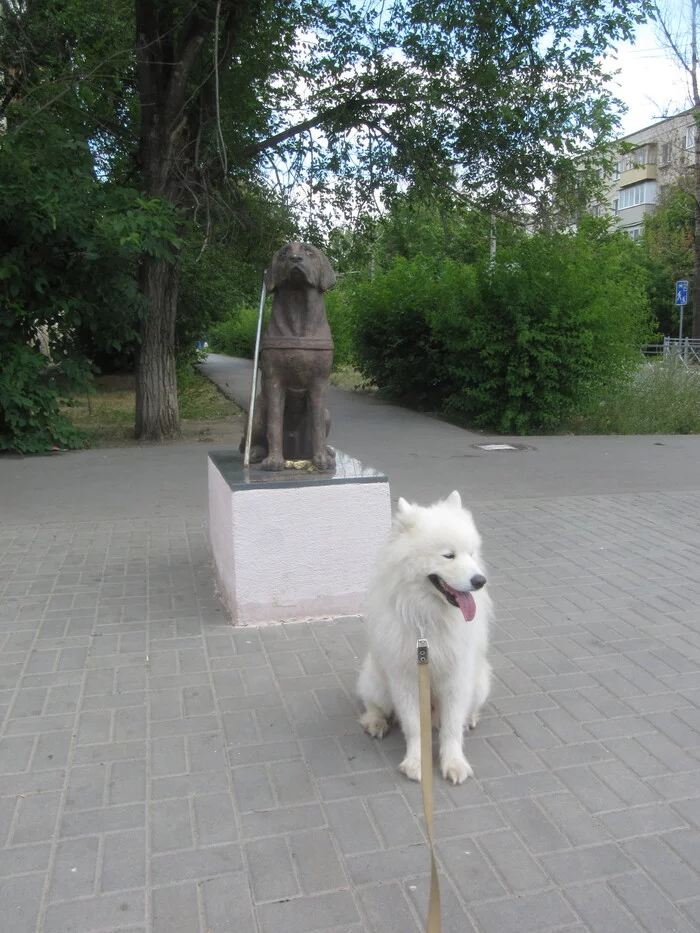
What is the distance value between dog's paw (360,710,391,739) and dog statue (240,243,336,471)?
2027 millimetres

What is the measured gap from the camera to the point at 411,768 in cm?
315

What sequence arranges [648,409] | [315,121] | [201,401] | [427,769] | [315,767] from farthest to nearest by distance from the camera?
[201,401], [648,409], [315,121], [315,767], [427,769]

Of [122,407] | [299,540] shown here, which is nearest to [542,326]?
[299,540]

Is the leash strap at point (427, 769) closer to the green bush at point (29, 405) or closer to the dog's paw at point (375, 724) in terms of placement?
the dog's paw at point (375, 724)

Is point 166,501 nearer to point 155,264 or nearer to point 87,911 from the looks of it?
point 155,264

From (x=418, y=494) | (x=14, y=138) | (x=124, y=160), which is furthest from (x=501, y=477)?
(x=124, y=160)

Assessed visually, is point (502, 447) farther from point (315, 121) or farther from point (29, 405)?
point (29, 405)

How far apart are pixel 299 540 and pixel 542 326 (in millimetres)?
9496

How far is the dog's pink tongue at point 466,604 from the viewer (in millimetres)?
2916

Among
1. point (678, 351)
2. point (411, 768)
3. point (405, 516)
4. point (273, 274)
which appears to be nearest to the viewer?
point (405, 516)

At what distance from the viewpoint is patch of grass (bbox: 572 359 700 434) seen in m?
14.0

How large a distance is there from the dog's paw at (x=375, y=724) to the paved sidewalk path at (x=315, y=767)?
0.17ft

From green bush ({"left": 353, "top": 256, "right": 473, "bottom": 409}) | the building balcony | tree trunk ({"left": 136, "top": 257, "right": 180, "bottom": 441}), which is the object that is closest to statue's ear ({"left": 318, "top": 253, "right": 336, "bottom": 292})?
tree trunk ({"left": 136, "top": 257, "right": 180, "bottom": 441})

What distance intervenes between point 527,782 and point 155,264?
10.5 m
